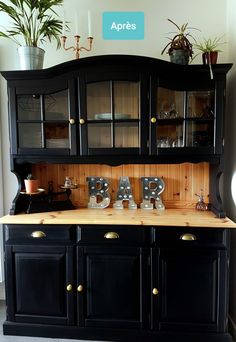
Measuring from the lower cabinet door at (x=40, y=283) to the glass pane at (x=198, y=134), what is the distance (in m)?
1.12

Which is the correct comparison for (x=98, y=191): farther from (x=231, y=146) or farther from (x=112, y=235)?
(x=231, y=146)

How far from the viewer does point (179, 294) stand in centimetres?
169

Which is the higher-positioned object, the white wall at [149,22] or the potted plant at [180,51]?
the white wall at [149,22]

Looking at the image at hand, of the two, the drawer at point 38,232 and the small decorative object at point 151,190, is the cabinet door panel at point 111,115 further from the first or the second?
the drawer at point 38,232

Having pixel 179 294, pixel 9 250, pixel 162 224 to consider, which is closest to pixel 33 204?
pixel 9 250

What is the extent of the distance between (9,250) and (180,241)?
117 cm

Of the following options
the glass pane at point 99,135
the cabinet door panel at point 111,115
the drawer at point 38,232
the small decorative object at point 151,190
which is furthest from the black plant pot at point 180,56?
the drawer at point 38,232

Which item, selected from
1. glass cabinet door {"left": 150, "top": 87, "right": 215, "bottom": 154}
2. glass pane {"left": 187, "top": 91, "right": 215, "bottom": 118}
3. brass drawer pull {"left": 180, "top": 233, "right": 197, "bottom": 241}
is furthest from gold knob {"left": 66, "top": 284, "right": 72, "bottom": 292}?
glass pane {"left": 187, "top": 91, "right": 215, "bottom": 118}

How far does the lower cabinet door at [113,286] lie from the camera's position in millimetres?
→ 1703

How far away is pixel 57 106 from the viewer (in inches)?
72.1

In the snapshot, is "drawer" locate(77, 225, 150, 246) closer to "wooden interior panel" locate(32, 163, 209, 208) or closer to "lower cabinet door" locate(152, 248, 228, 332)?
"lower cabinet door" locate(152, 248, 228, 332)

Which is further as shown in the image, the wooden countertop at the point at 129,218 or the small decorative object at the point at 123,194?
the small decorative object at the point at 123,194

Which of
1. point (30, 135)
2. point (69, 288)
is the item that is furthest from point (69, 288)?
point (30, 135)

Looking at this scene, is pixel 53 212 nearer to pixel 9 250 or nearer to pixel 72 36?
pixel 9 250
